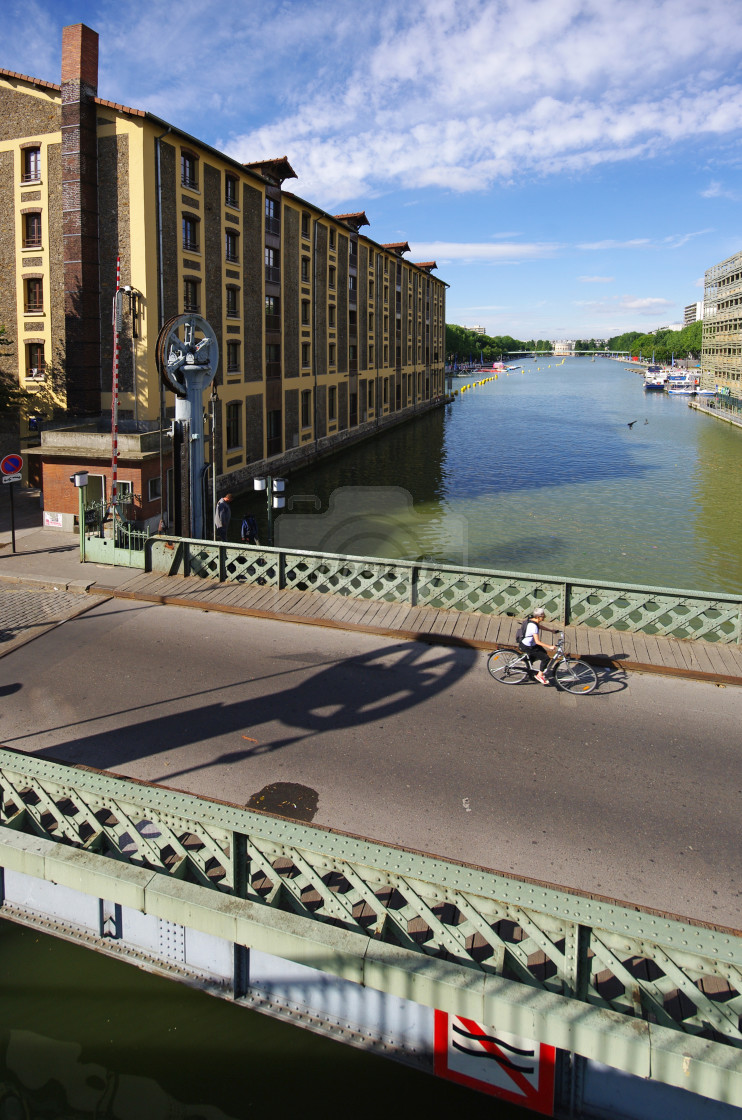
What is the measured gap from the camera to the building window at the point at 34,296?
2882 cm

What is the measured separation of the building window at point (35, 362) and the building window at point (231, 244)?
877 centimetres

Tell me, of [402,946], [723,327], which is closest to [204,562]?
[402,946]

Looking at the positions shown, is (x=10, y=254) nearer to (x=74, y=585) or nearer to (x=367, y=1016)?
(x=74, y=585)

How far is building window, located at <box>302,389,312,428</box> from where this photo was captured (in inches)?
1721

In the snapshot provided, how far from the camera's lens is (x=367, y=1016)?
6.11 meters

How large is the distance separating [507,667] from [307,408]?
34496 millimetres

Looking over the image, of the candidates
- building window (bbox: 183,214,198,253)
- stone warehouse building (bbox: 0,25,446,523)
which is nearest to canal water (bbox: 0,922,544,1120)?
stone warehouse building (bbox: 0,25,446,523)

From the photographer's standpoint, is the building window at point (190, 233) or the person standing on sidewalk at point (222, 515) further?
the building window at point (190, 233)

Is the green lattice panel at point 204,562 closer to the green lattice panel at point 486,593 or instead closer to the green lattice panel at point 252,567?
the green lattice panel at point 252,567

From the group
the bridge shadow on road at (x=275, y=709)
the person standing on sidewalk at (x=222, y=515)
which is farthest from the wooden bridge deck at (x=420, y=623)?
the person standing on sidewalk at (x=222, y=515)

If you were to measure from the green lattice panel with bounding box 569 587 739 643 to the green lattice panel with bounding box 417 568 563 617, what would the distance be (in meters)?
0.54

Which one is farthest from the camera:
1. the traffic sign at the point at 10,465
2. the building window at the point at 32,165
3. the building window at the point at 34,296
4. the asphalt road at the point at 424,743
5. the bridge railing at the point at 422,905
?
the building window at the point at 34,296

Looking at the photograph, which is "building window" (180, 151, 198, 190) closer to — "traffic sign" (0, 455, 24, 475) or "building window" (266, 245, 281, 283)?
"building window" (266, 245, 281, 283)

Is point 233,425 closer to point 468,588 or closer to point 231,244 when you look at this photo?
point 231,244
